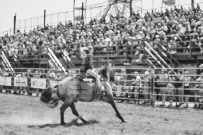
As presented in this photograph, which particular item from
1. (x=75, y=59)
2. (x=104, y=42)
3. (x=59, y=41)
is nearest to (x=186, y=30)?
(x=104, y=42)

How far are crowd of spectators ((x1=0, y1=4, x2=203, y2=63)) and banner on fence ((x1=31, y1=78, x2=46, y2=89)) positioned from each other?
293cm

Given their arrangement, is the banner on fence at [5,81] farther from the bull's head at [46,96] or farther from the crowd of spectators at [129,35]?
the bull's head at [46,96]

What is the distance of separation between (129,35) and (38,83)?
6.04 metres

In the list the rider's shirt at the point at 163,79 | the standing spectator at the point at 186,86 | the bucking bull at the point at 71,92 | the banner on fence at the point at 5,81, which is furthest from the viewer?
the banner on fence at the point at 5,81

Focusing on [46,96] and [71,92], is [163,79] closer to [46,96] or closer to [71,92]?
[71,92]

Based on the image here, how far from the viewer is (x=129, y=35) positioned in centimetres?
1991

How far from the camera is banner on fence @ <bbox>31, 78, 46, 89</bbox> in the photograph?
2069 cm

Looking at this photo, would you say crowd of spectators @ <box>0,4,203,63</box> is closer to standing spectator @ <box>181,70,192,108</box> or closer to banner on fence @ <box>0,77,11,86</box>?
standing spectator @ <box>181,70,192,108</box>

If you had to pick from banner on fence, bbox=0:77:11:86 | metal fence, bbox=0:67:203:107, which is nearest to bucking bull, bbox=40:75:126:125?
metal fence, bbox=0:67:203:107

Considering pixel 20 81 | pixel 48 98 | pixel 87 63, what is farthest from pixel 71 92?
pixel 20 81

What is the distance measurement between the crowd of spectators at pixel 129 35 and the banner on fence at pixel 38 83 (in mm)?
2934

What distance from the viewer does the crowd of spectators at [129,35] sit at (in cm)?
1705

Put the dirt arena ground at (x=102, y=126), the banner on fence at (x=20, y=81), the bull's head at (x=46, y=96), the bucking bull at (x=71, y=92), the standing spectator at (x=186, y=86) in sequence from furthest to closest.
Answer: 1. the banner on fence at (x=20, y=81)
2. the standing spectator at (x=186, y=86)
3. the bull's head at (x=46, y=96)
4. the bucking bull at (x=71, y=92)
5. the dirt arena ground at (x=102, y=126)

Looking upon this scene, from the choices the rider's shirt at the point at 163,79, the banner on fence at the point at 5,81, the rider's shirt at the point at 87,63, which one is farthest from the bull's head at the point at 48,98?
the banner on fence at the point at 5,81
